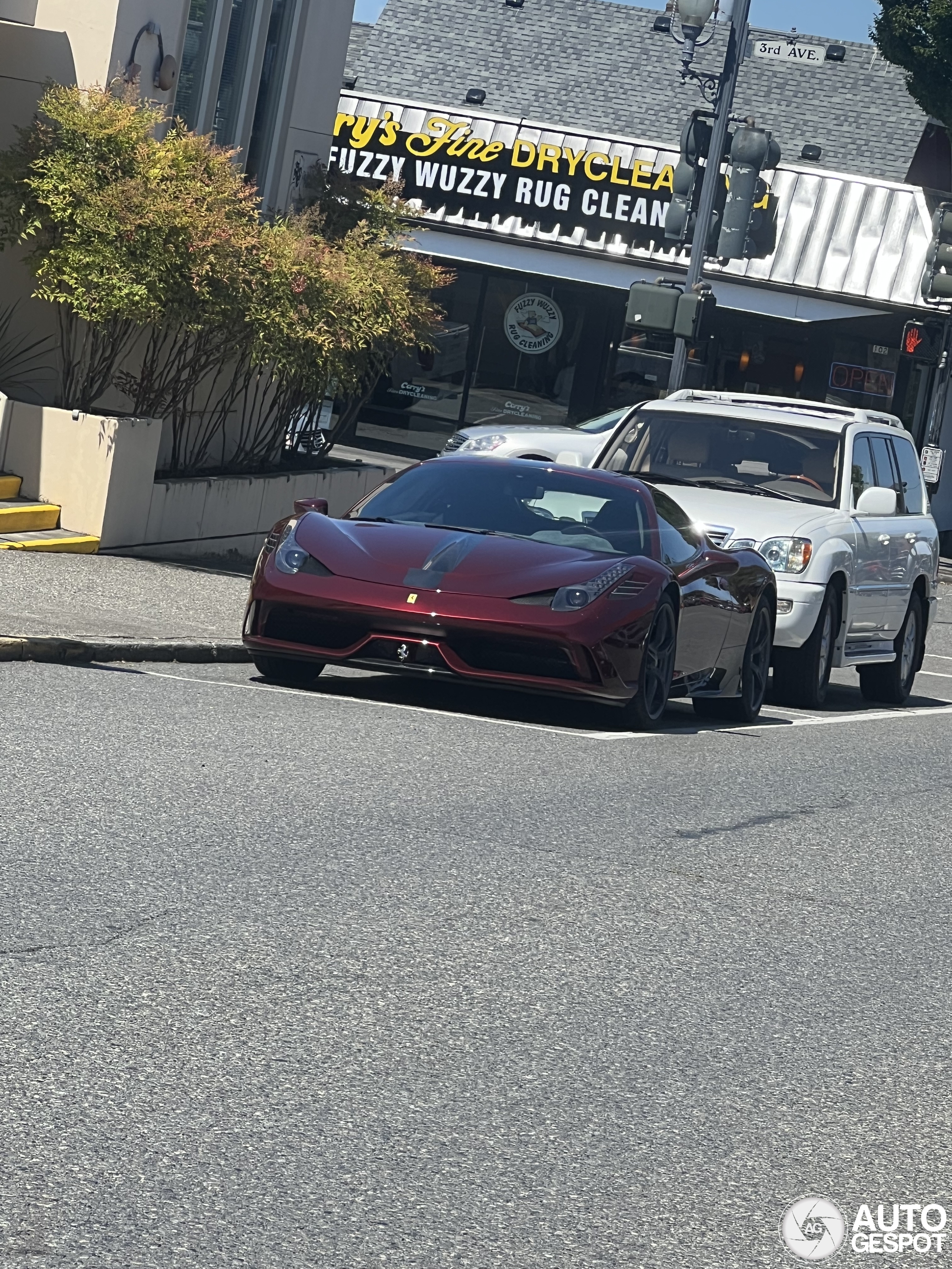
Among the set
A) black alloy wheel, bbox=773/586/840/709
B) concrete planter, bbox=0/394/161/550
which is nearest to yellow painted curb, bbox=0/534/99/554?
concrete planter, bbox=0/394/161/550

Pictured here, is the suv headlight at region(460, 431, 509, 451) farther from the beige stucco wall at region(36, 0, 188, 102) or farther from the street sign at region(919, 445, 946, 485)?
the street sign at region(919, 445, 946, 485)

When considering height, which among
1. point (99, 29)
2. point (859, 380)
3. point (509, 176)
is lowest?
point (859, 380)

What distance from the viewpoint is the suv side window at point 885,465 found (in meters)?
15.3

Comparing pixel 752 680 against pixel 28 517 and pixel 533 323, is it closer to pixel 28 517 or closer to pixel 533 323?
pixel 28 517

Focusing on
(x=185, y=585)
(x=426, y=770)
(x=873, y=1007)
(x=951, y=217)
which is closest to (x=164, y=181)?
(x=185, y=585)

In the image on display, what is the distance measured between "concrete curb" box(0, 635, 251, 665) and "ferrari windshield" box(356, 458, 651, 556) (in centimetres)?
118

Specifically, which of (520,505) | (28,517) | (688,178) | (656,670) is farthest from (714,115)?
(656,670)

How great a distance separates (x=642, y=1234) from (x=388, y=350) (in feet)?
48.6

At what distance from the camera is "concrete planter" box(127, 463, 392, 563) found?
16.2m

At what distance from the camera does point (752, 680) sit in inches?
504

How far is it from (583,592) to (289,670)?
5.79 feet

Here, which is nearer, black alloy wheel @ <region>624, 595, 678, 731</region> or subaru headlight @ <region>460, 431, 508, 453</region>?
black alloy wheel @ <region>624, 595, 678, 731</region>

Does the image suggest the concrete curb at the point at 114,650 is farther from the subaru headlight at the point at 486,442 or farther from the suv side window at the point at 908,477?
the subaru headlight at the point at 486,442

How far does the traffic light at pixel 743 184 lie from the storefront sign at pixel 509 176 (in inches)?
447
